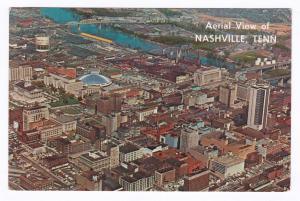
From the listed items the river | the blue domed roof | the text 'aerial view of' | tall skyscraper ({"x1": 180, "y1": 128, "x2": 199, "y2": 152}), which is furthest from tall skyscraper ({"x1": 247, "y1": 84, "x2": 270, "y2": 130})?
the blue domed roof

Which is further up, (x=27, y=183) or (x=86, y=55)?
(x=86, y=55)

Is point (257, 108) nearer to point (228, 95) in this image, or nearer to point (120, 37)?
point (228, 95)

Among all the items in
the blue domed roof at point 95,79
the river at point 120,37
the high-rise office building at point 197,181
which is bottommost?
the high-rise office building at point 197,181

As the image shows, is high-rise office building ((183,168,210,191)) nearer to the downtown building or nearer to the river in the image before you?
the river

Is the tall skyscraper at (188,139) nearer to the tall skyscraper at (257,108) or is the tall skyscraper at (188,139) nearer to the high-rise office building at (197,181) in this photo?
the high-rise office building at (197,181)

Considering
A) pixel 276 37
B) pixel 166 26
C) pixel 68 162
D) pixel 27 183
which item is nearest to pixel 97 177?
pixel 68 162

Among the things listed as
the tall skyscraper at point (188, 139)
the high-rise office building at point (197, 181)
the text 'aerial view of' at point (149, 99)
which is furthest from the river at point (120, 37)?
the high-rise office building at point (197, 181)

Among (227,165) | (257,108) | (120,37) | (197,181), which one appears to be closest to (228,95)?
(257,108)

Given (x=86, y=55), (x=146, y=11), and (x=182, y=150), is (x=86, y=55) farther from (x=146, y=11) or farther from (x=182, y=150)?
(x=182, y=150)
